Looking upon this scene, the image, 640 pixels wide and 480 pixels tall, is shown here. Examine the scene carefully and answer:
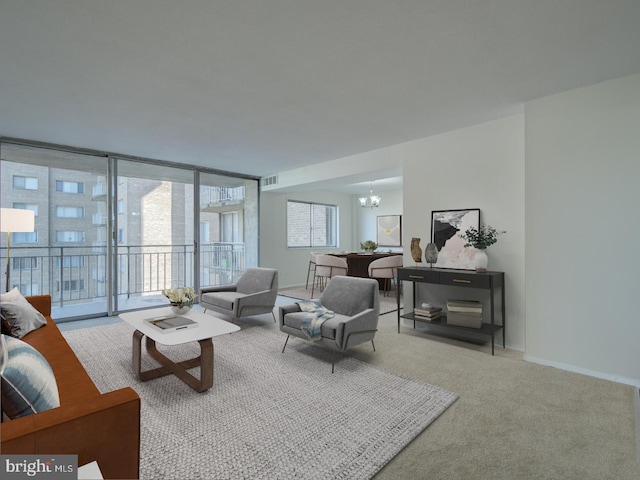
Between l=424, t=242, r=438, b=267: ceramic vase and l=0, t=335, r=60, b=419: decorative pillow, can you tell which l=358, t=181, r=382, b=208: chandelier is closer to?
l=424, t=242, r=438, b=267: ceramic vase

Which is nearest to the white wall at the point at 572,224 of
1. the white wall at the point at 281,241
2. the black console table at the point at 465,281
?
the black console table at the point at 465,281

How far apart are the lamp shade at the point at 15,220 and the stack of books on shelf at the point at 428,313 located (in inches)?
170

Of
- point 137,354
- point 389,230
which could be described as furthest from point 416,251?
point 389,230

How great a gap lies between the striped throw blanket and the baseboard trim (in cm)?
203

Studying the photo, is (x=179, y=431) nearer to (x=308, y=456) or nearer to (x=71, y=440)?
(x=308, y=456)

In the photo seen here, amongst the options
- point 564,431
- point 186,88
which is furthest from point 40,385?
point 564,431

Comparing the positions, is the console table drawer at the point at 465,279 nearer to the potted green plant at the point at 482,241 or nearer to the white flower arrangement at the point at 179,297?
the potted green plant at the point at 482,241

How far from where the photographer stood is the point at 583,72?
2.62 meters

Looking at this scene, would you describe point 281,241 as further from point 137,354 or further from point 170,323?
point 137,354

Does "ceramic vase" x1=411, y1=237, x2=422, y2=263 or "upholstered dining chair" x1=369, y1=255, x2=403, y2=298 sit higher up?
"ceramic vase" x1=411, y1=237, x2=422, y2=263

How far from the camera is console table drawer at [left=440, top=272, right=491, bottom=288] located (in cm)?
337

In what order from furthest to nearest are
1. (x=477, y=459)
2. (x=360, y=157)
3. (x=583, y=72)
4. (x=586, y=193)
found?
(x=360, y=157) → (x=586, y=193) → (x=583, y=72) → (x=477, y=459)

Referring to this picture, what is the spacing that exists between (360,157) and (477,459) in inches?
168

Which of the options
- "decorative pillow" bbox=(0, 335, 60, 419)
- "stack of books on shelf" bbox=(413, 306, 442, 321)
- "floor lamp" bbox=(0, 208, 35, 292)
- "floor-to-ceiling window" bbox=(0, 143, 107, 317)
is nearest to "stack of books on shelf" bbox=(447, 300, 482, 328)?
"stack of books on shelf" bbox=(413, 306, 442, 321)
